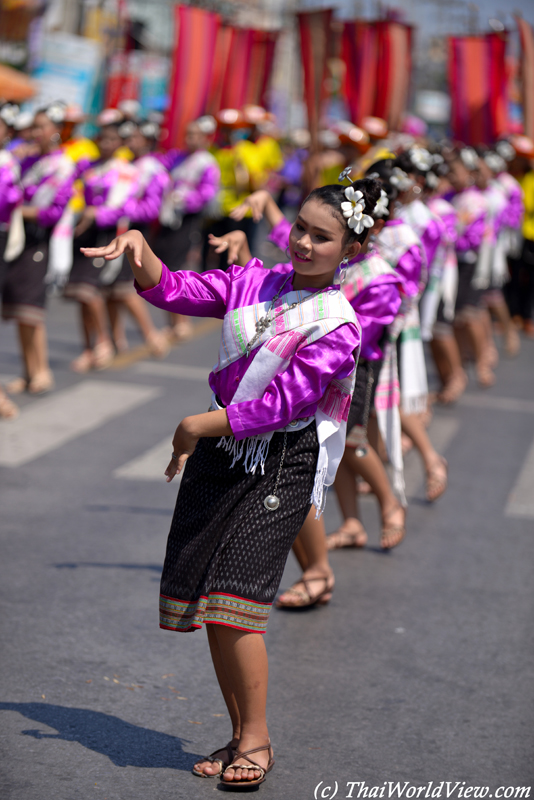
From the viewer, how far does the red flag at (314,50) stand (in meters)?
11.7

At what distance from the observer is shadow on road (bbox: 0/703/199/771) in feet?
10.9

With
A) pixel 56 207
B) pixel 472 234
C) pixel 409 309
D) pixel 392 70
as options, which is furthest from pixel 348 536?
pixel 392 70

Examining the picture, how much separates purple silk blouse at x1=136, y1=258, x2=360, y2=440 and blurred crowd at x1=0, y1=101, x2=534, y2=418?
1.75m

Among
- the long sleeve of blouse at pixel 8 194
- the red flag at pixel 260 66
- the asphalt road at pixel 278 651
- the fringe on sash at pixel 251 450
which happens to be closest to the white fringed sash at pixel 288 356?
the fringe on sash at pixel 251 450

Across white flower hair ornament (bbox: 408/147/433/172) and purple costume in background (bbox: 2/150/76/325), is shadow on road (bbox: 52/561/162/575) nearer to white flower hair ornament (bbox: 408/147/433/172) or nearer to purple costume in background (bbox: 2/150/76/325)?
white flower hair ornament (bbox: 408/147/433/172)

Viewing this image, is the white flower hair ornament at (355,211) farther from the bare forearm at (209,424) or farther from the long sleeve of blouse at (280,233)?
the long sleeve of blouse at (280,233)

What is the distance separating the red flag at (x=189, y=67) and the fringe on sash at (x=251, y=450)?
10.5m

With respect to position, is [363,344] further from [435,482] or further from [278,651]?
[435,482]

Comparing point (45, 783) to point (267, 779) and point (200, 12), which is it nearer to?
point (267, 779)

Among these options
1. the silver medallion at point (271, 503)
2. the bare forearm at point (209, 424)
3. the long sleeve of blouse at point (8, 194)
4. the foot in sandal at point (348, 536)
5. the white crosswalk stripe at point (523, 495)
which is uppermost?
the bare forearm at point (209, 424)

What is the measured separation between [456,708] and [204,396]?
530 centimetres

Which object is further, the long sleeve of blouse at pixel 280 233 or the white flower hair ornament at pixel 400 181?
the white flower hair ornament at pixel 400 181

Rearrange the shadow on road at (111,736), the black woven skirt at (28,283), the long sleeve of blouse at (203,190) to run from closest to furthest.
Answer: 1. the shadow on road at (111,736)
2. the black woven skirt at (28,283)
3. the long sleeve of blouse at (203,190)

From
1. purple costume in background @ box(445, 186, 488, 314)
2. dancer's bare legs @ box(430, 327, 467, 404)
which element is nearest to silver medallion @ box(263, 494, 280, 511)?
dancer's bare legs @ box(430, 327, 467, 404)
